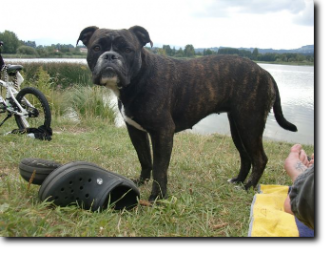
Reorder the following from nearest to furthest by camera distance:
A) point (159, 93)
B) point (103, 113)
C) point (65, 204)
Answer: point (65, 204) < point (159, 93) < point (103, 113)

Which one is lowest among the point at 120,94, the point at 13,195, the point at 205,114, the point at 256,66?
the point at 13,195

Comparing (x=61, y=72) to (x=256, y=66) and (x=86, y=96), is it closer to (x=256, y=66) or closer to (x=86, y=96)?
(x=86, y=96)

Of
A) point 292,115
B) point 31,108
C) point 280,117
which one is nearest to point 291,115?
point 292,115

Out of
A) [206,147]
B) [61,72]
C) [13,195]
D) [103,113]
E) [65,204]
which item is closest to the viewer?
[65,204]

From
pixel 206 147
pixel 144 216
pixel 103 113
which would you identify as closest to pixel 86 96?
pixel 103 113

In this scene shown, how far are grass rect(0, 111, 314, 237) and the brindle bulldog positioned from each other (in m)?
0.37

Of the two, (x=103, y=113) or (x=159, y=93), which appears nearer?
(x=159, y=93)

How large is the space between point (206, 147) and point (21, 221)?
4.30m

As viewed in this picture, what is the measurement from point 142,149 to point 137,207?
917mm

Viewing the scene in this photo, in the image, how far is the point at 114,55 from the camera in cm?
273

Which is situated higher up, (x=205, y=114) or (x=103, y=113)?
(x=205, y=114)

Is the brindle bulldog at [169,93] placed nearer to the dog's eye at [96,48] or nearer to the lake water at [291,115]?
the dog's eye at [96,48]
